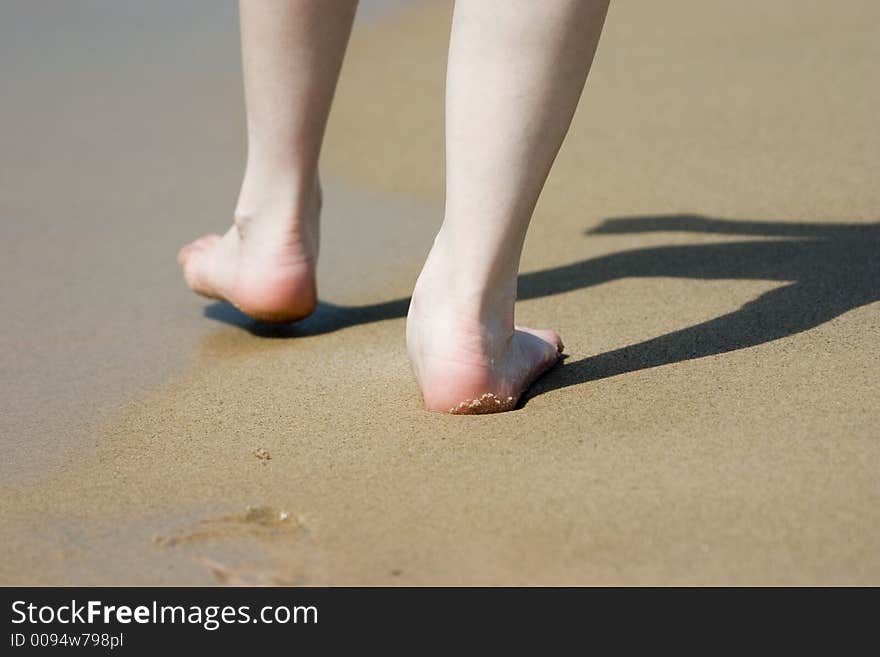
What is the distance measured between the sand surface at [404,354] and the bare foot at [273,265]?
0.22ft

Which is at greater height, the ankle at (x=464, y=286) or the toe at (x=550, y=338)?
the ankle at (x=464, y=286)

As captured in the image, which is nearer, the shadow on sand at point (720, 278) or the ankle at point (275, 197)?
the shadow on sand at point (720, 278)

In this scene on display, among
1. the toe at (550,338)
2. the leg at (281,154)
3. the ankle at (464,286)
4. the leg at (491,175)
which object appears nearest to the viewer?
the leg at (491,175)

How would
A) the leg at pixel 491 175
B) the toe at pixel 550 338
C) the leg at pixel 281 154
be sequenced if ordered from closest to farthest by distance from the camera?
1. the leg at pixel 491 175
2. the toe at pixel 550 338
3. the leg at pixel 281 154

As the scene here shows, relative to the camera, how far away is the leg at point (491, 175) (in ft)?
4.34

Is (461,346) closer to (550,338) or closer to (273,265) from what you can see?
(550,338)

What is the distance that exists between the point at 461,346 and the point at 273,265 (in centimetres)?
49

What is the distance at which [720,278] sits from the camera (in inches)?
77.5

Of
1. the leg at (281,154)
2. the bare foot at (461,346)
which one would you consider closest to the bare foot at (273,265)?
the leg at (281,154)

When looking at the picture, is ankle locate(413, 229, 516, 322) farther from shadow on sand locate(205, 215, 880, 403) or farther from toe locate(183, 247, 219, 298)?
toe locate(183, 247, 219, 298)

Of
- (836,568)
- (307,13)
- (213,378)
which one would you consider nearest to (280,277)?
(213,378)

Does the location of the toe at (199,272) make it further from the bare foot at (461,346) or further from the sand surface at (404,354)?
the bare foot at (461,346)
